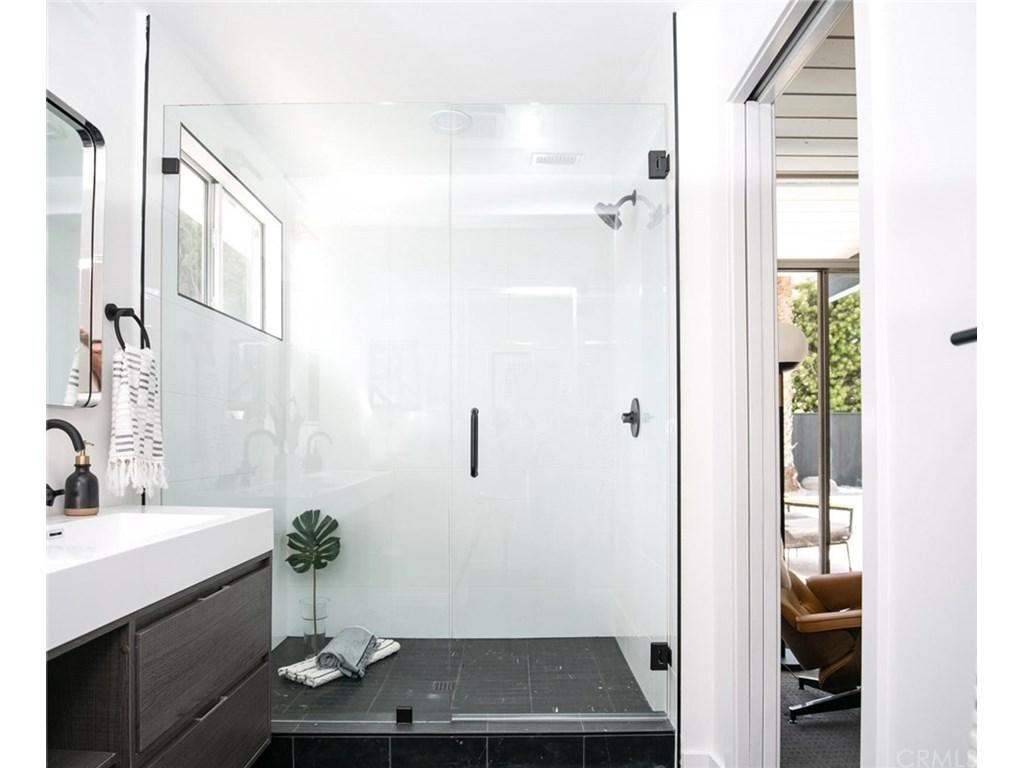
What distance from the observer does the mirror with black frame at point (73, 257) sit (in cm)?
187

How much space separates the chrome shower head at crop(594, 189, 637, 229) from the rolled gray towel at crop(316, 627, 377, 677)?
1.59 meters

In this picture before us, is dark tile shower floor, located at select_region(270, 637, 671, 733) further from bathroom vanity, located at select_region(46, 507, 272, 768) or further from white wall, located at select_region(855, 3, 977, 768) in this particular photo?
white wall, located at select_region(855, 3, 977, 768)

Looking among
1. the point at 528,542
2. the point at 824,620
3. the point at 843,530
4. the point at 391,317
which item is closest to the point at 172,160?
the point at 391,317

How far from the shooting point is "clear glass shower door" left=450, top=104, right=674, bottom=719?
250 cm

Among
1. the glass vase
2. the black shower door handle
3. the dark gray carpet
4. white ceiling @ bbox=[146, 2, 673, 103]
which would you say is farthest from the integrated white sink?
the dark gray carpet

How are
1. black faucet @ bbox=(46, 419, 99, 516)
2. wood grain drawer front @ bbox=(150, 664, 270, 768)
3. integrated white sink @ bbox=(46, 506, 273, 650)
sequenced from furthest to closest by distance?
1. black faucet @ bbox=(46, 419, 99, 516)
2. wood grain drawer front @ bbox=(150, 664, 270, 768)
3. integrated white sink @ bbox=(46, 506, 273, 650)

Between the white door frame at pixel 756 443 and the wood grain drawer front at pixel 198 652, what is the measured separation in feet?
4.32

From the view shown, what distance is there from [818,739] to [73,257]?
2679mm

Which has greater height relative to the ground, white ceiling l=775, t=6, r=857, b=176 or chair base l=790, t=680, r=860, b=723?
white ceiling l=775, t=6, r=857, b=176

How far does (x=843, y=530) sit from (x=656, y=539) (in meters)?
2.83

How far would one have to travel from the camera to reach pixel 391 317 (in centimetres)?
252

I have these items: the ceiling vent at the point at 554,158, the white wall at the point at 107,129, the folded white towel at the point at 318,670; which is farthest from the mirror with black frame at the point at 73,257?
the ceiling vent at the point at 554,158

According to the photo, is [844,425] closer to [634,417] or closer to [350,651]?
[634,417]
